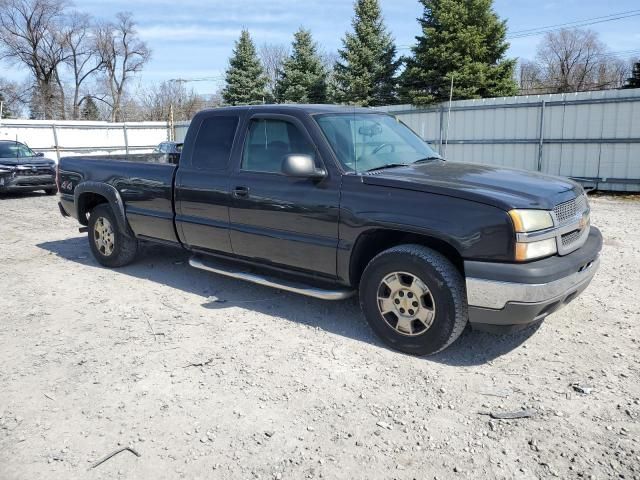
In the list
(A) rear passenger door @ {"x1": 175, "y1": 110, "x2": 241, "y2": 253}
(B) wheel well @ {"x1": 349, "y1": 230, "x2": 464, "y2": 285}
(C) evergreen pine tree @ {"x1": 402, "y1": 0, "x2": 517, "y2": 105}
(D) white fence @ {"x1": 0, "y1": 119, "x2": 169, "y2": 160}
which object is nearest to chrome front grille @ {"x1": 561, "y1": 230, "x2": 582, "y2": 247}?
(B) wheel well @ {"x1": 349, "y1": 230, "x2": 464, "y2": 285}

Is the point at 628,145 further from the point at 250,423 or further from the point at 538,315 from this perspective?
the point at 250,423

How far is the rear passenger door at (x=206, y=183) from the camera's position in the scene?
5090 mm

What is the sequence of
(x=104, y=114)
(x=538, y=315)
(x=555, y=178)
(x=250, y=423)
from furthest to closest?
1. (x=104, y=114)
2. (x=555, y=178)
3. (x=538, y=315)
4. (x=250, y=423)

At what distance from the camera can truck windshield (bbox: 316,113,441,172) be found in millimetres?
4414

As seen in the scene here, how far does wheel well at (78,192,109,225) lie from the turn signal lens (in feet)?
16.4

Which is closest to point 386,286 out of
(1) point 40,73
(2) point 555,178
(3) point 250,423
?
(3) point 250,423

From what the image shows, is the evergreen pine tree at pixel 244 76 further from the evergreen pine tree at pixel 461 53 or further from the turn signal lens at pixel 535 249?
the turn signal lens at pixel 535 249

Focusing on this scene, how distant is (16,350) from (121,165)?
2597 millimetres

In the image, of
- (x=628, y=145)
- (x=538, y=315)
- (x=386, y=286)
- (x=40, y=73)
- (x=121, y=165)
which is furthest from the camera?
(x=40, y=73)

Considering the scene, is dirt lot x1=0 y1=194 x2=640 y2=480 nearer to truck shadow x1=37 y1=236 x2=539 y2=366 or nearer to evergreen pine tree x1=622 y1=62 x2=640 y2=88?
truck shadow x1=37 y1=236 x2=539 y2=366

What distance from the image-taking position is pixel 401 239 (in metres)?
4.18

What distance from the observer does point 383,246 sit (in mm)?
4340

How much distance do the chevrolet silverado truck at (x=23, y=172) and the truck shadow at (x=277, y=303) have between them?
7894 millimetres

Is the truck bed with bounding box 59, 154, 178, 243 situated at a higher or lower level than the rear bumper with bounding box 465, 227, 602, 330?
higher
